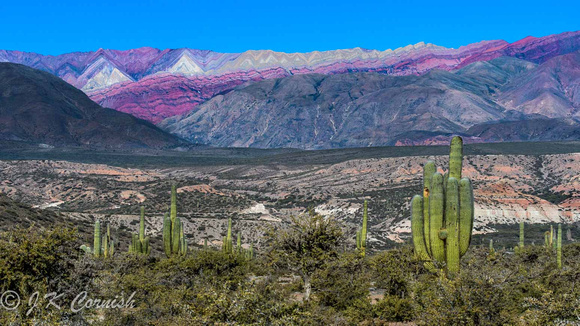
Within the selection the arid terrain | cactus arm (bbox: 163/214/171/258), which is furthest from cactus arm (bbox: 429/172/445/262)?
the arid terrain

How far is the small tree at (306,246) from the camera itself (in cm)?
2533

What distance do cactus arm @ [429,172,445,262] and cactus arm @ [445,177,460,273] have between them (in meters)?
0.23

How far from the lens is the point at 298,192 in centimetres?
11581

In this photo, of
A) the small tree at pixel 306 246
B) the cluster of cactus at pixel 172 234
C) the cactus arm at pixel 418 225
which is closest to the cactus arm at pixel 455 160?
the cactus arm at pixel 418 225

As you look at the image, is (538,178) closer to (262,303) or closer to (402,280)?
(402,280)

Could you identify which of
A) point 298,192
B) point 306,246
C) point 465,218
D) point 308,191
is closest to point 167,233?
point 306,246

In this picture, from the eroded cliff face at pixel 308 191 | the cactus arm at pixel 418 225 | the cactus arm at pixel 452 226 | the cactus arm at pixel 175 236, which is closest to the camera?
the cactus arm at pixel 452 226

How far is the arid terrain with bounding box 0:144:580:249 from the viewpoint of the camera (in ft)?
252

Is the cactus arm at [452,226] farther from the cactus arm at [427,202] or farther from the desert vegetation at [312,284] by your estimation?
the cactus arm at [427,202]

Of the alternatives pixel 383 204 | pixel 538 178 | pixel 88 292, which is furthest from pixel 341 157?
pixel 88 292

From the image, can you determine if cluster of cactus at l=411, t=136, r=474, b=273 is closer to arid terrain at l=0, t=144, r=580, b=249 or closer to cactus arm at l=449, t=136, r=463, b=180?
cactus arm at l=449, t=136, r=463, b=180

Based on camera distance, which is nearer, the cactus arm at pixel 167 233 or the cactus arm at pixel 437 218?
the cactus arm at pixel 437 218

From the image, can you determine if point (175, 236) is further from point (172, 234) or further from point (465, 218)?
point (465, 218)

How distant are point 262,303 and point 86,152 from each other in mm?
190818
